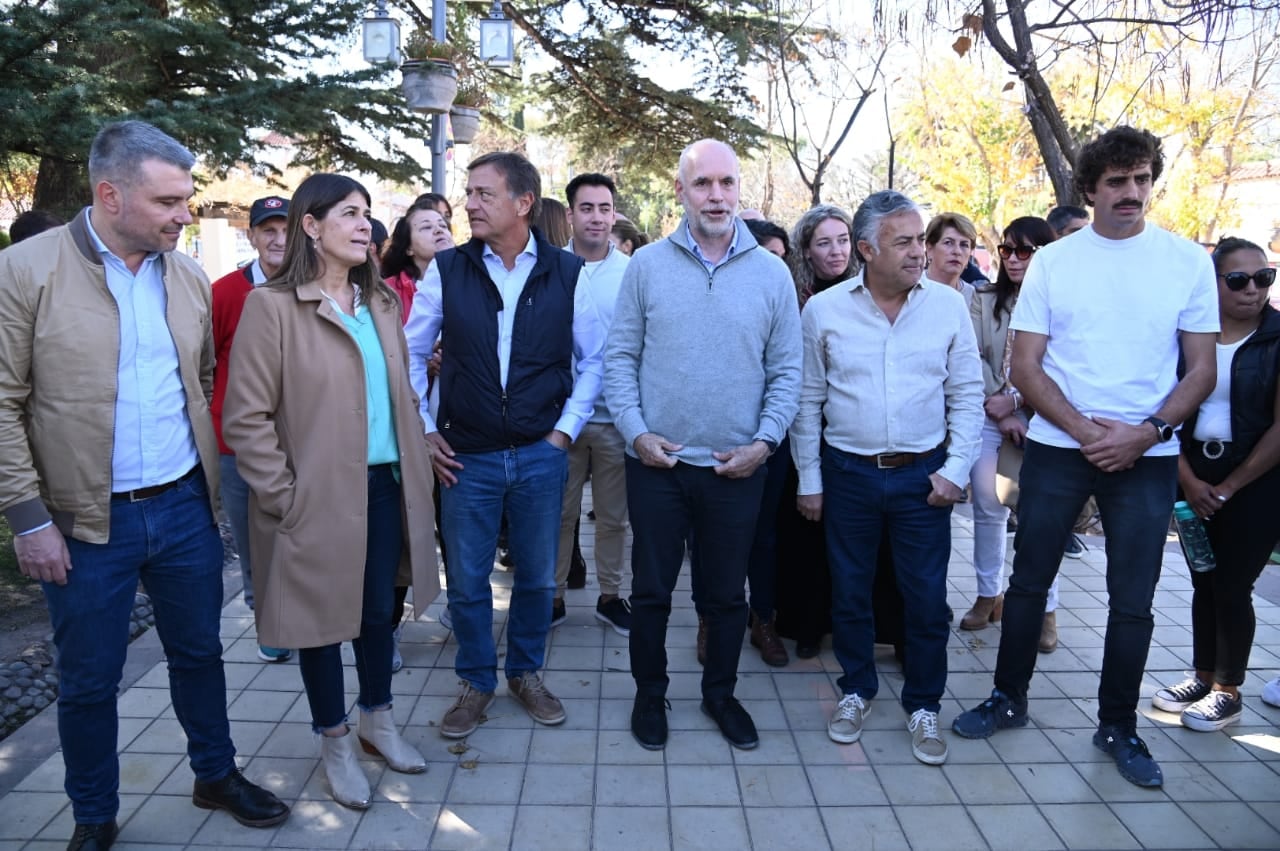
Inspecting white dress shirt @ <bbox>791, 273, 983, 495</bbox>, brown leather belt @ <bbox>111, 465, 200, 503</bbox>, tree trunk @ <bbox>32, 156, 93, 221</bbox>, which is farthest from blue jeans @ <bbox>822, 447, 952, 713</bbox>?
tree trunk @ <bbox>32, 156, 93, 221</bbox>

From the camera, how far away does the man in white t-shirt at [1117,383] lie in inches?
122

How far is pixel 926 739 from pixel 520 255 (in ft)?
7.75

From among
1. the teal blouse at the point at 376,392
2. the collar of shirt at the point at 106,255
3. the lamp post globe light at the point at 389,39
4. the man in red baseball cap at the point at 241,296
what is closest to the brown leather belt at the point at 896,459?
the teal blouse at the point at 376,392

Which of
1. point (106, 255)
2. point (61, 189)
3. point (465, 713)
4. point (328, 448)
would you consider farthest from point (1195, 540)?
point (61, 189)

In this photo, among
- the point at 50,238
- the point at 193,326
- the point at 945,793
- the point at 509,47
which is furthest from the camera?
the point at 509,47

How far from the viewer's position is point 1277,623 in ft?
15.1

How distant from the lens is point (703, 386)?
317cm

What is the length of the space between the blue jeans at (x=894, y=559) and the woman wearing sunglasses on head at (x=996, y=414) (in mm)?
948

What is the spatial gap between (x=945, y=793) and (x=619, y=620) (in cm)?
185

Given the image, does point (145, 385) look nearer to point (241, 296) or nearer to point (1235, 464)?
point (241, 296)

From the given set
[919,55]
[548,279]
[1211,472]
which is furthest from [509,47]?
[1211,472]

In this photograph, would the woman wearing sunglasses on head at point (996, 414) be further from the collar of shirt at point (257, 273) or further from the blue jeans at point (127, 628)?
the collar of shirt at point (257, 273)

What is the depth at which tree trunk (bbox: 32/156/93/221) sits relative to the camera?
6.73 metres

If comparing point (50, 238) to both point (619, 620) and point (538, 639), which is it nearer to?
point (538, 639)
